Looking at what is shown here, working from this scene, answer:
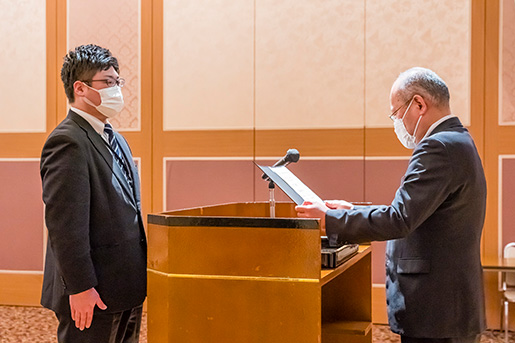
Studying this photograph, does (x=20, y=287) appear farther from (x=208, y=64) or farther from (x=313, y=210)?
(x=313, y=210)

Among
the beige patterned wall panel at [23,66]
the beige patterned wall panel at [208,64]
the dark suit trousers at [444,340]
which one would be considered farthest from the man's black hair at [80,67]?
the beige patterned wall panel at [23,66]

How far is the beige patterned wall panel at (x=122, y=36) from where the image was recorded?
5258mm

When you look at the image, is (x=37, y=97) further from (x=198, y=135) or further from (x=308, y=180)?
(x=308, y=180)

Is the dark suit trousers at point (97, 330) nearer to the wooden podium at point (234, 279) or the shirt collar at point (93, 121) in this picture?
the wooden podium at point (234, 279)

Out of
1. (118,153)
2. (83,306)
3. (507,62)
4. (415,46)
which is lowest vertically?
(83,306)

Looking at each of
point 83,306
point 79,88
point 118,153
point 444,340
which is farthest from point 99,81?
point 444,340

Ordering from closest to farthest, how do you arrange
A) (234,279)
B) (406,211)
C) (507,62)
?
(234,279) → (406,211) → (507,62)

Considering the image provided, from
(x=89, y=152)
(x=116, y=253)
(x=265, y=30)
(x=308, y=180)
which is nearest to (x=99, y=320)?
(x=116, y=253)

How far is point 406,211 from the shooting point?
2.13m

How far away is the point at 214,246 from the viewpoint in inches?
78.1

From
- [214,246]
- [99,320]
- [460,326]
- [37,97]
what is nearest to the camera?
[214,246]

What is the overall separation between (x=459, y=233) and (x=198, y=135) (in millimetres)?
3219

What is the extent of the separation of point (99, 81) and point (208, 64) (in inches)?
103

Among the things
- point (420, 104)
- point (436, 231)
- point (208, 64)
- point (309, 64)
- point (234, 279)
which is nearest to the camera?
point (234, 279)
